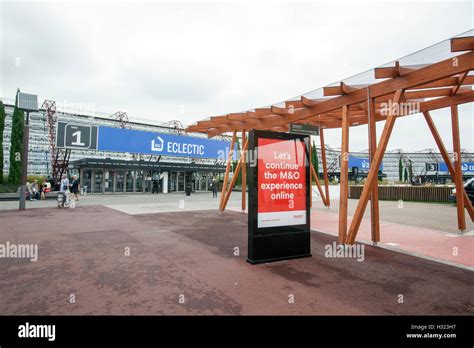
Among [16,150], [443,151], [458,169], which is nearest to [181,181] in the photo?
[16,150]

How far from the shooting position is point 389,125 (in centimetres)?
638

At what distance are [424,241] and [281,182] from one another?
15.2ft

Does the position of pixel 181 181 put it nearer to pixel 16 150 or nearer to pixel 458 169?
pixel 16 150

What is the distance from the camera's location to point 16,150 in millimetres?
22297

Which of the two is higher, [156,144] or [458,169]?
[156,144]

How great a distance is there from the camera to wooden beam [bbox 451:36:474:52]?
15.7ft

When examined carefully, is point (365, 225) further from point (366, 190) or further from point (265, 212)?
point (265, 212)

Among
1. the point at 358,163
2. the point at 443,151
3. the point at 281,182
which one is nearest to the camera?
the point at 281,182

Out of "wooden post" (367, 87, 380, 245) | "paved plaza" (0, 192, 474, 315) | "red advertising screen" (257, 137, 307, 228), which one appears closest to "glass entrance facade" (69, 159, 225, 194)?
"paved plaza" (0, 192, 474, 315)

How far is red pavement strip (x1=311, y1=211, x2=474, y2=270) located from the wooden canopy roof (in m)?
3.36

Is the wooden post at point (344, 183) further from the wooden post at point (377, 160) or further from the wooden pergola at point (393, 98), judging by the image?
the wooden post at point (377, 160)

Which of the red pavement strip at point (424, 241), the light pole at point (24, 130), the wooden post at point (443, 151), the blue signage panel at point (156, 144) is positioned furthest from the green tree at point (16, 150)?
the wooden post at point (443, 151)

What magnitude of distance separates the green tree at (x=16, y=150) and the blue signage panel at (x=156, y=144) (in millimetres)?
5827

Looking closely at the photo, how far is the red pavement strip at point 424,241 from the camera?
5895 mm
